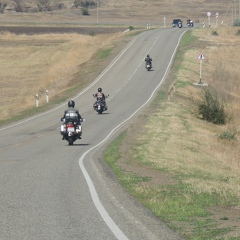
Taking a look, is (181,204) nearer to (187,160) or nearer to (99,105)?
(187,160)

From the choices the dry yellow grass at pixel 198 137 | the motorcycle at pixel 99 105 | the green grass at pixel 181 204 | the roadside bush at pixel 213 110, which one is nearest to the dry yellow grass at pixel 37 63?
the motorcycle at pixel 99 105

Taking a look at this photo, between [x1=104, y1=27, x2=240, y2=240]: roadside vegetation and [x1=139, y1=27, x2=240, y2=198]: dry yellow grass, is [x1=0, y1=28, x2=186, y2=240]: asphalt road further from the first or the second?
[x1=139, y1=27, x2=240, y2=198]: dry yellow grass

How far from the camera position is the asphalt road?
988 centimetres

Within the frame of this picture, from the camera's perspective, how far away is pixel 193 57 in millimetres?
69625

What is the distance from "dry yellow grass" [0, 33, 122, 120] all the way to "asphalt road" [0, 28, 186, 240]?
13166 millimetres

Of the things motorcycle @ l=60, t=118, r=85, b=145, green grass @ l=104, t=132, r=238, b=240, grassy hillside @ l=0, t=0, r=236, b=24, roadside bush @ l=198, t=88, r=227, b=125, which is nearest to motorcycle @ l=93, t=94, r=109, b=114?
roadside bush @ l=198, t=88, r=227, b=125

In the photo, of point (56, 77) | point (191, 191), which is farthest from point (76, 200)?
point (56, 77)

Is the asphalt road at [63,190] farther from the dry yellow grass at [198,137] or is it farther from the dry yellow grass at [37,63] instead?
the dry yellow grass at [37,63]

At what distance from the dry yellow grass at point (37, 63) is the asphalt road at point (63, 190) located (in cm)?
1317

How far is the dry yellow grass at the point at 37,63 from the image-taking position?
181 feet

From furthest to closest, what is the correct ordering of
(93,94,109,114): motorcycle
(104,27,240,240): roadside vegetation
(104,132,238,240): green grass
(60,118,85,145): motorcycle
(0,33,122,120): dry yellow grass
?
(0,33,122,120): dry yellow grass → (93,94,109,114): motorcycle → (60,118,85,145): motorcycle → (104,27,240,240): roadside vegetation → (104,132,238,240): green grass

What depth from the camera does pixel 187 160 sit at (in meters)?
21.2

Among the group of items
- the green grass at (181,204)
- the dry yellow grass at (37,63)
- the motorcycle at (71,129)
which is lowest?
the dry yellow grass at (37,63)

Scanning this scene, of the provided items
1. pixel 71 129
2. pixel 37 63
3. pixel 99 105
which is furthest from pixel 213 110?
pixel 37 63
